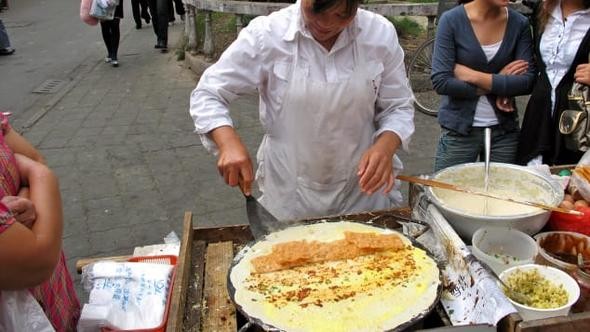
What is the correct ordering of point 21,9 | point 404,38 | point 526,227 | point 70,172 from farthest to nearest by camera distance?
point 21,9 → point 404,38 → point 70,172 → point 526,227

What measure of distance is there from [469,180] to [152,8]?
8.66 metres

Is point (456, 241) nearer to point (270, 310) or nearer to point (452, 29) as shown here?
point (270, 310)

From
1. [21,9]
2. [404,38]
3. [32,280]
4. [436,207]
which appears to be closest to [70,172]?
[32,280]

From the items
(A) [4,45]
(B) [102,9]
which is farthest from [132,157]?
(A) [4,45]

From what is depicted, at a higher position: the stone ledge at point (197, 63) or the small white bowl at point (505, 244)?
the small white bowl at point (505, 244)

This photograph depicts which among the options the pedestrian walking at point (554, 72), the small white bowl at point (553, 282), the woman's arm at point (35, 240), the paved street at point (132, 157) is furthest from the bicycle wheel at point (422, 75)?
the woman's arm at point (35, 240)

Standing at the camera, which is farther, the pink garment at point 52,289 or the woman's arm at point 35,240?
the pink garment at point 52,289

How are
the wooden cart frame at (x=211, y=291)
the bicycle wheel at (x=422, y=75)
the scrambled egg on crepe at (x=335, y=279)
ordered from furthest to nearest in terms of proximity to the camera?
1. the bicycle wheel at (x=422, y=75)
2. the scrambled egg on crepe at (x=335, y=279)
3. the wooden cart frame at (x=211, y=291)

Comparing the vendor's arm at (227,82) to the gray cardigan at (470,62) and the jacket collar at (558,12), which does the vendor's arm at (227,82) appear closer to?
the gray cardigan at (470,62)

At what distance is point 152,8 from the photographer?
951 cm

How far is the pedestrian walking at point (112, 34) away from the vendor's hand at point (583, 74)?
279 inches

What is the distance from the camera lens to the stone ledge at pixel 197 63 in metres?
7.34

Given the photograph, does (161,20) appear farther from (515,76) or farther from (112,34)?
(515,76)

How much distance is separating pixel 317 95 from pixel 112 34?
23.7 feet
